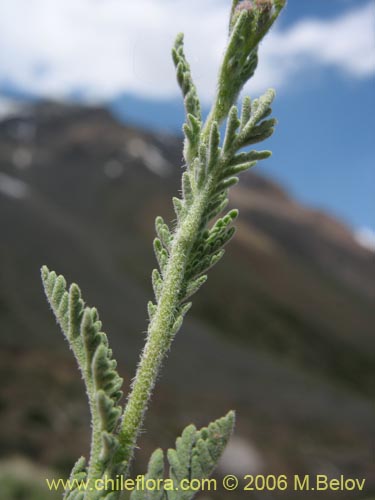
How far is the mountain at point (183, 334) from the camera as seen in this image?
20984 millimetres

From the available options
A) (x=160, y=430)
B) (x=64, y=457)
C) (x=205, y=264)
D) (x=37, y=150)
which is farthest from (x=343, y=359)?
(x=37, y=150)

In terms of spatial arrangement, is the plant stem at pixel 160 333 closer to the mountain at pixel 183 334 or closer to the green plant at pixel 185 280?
the green plant at pixel 185 280

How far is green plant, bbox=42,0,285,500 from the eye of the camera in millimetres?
1485

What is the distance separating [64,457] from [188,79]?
53.2 ft

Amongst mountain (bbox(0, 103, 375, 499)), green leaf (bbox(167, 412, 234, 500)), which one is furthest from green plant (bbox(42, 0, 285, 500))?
mountain (bbox(0, 103, 375, 499))

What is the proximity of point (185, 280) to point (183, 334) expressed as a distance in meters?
33.8

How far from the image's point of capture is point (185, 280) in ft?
5.72

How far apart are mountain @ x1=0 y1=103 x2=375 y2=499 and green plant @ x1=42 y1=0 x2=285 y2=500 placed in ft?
50.3

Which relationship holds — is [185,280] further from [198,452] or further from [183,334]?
[183,334]

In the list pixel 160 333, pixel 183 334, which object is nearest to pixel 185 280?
pixel 160 333

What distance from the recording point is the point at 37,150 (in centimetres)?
9650

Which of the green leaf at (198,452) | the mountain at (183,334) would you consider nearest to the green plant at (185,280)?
the green leaf at (198,452)

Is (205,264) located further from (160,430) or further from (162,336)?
→ (160,430)

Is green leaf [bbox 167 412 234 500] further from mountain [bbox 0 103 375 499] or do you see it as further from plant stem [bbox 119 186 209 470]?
mountain [bbox 0 103 375 499]
